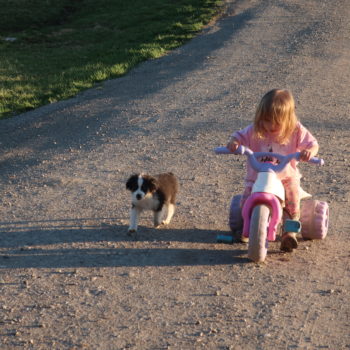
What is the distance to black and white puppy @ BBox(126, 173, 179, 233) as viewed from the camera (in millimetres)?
6266

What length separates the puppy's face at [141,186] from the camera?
20.6ft

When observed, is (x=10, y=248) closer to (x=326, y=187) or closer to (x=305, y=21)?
(x=326, y=187)

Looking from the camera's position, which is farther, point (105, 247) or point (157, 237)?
point (157, 237)

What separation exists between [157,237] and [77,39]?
19.2m

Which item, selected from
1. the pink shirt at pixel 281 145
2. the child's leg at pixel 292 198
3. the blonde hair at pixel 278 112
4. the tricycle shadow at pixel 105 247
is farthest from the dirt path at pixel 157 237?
the blonde hair at pixel 278 112

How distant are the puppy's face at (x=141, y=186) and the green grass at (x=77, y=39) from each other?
24.0 ft

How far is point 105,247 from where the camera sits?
234 inches

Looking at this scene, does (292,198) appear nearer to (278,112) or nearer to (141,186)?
(278,112)

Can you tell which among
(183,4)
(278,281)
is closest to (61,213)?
(278,281)

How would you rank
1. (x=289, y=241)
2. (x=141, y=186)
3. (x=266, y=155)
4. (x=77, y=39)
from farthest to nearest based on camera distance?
(x=77, y=39) < (x=141, y=186) < (x=266, y=155) < (x=289, y=241)

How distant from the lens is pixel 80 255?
18.9ft

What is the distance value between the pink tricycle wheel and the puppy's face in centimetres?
141

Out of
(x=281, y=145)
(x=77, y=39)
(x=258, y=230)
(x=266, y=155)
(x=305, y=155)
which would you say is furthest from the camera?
(x=77, y=39)

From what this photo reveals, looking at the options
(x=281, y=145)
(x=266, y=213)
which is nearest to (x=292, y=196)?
(x=281, y=145)
